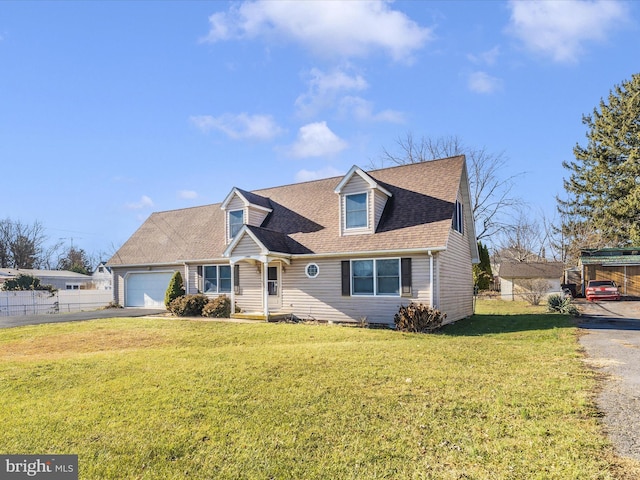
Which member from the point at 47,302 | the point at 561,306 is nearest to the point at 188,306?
the point at 47,302

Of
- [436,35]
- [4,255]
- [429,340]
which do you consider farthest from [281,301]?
[4,255]

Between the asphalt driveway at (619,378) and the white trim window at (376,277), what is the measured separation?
5979mm

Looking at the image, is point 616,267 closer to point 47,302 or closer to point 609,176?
point 609,176

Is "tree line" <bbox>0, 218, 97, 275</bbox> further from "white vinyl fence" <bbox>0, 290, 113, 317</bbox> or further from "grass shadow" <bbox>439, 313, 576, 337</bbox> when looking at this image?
"grass shadow" <bbox>439, 313, 576, 337</bbox>

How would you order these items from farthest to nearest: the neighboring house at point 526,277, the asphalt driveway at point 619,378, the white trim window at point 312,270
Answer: the neighboring house at point 526,277
the white trim window at point 312,270
the asphalt driveway at point 619,378

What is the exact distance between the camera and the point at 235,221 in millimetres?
19203

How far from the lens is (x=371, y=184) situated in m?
15.5

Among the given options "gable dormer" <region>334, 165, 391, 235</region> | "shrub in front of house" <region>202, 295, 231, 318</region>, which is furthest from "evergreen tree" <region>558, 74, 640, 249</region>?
"shrub in front of house" <region>202, 295, 231, 318</region>

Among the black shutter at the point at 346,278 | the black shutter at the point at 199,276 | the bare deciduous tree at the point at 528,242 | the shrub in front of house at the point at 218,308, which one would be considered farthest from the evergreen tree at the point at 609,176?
the black shutter at the point at 199,276

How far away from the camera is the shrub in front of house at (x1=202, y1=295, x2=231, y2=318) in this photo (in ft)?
56.8

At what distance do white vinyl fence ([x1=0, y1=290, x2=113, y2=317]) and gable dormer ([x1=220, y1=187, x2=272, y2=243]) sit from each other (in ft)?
41.9

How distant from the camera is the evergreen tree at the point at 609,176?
3759 centimetres

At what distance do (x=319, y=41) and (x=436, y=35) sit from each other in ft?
11.9

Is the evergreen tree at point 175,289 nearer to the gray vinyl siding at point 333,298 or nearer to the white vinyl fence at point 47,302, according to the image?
the gray vinyl siding at point 333,298
